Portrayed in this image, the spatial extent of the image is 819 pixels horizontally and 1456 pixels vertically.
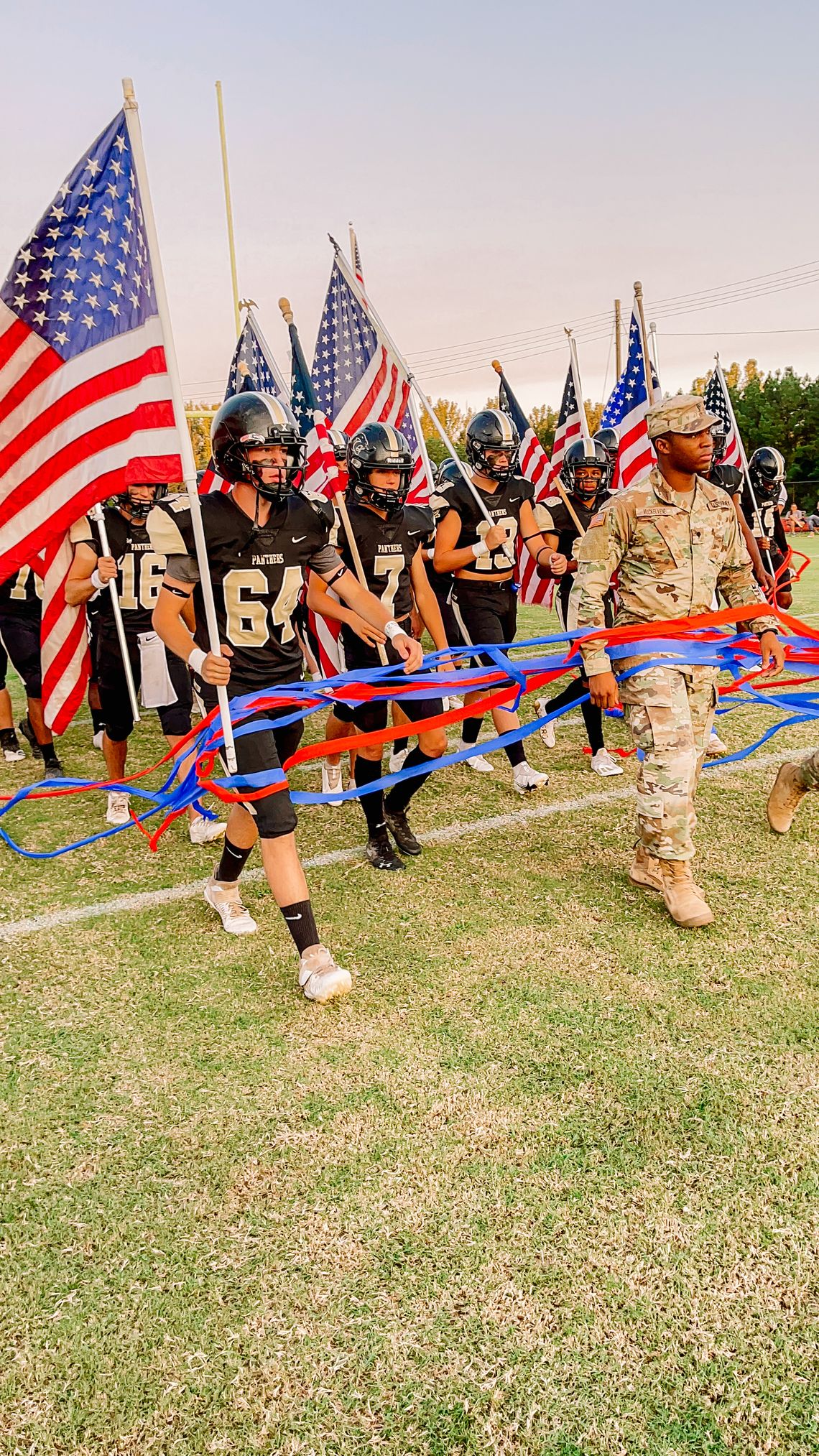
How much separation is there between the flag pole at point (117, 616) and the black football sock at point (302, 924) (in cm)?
246

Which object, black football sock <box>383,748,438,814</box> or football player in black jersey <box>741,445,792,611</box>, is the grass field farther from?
football player in black jersey <box>741,445,792,611</box>

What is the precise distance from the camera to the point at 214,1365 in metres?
2.06

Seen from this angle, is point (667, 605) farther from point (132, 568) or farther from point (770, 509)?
point (770, 509)

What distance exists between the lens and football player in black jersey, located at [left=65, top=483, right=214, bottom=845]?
18.9ft

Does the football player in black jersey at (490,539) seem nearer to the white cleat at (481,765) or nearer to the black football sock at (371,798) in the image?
the white cleat at (481,765)

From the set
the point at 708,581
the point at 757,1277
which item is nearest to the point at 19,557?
the point at 708,581

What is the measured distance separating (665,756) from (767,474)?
22.2ft

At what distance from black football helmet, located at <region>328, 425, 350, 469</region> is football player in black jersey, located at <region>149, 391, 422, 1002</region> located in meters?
3.20

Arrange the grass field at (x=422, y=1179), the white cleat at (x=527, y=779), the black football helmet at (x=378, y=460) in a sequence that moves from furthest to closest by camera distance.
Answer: the white cleat at (x=527, y=779)
the black football helmet at (x=378, y=460)
the grass field at (x=422, y=1179)

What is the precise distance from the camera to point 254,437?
3625 mm

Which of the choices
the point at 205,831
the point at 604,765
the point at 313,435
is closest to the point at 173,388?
the point at 205,831

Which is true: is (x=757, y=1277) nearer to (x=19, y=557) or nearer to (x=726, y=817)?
(x=726, y=817)

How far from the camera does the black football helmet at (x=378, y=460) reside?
4844 mm

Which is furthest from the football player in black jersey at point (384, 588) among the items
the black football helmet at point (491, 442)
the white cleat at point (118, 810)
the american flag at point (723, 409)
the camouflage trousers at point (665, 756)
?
the american flag at point (723, 409)
